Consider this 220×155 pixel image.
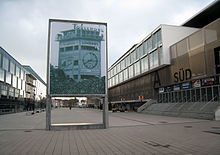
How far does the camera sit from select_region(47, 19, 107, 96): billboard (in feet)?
45.7

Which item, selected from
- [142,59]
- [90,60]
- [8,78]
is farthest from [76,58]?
[142,59]

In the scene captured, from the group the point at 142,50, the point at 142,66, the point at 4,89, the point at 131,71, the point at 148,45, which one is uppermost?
the point at 148,45

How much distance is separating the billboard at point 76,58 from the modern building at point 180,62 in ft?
65.9

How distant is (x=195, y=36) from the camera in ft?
106

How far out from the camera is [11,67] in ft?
142

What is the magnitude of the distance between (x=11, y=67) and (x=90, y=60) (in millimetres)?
34951

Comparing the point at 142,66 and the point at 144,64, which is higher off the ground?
the point at 144,64

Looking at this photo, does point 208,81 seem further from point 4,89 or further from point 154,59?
point 4,89

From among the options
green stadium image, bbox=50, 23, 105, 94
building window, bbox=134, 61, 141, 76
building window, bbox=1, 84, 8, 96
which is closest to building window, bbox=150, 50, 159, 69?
building window, bbox=134, 61, 141, 76

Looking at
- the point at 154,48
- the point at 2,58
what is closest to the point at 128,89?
the point at 154,48

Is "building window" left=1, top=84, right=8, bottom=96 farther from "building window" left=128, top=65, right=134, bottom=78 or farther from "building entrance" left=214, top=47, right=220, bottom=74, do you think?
"building entrance" left=214, top=47, right=220, bottom=74

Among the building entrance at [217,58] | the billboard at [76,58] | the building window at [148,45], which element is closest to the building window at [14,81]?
the building window at [148,45]

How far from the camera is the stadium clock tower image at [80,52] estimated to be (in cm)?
1428

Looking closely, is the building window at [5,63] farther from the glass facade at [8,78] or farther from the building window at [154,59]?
the building window at [154,59]
